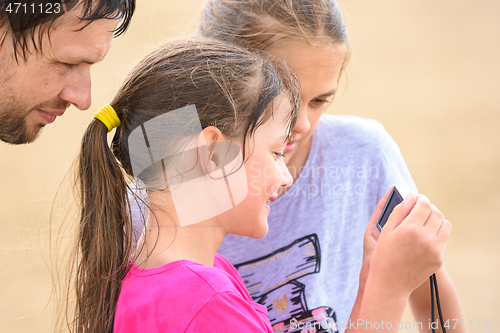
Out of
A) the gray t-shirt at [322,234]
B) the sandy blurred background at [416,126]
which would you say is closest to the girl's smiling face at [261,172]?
the gray t-shirt at [322,234]

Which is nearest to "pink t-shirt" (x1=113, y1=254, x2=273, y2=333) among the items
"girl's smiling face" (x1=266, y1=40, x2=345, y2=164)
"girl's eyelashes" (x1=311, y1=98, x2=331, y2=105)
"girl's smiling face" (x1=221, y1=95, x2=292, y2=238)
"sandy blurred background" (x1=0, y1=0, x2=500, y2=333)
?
"girl's smiling face" (x1=221, y1=95, x2=292, y2=238)

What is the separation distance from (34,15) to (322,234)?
103 cm

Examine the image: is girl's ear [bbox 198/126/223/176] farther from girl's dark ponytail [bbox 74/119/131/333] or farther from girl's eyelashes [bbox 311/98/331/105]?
girl's eyelashes [bbox 311/98/331/105]

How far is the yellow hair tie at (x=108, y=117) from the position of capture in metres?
1.10

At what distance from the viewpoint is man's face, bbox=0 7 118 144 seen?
1.09 metres

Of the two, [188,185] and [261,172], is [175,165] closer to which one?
[188,185]

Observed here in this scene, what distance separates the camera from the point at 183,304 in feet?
3.05

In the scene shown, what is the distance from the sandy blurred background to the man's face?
0.41ft

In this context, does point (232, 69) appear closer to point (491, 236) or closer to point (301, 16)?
point (301, 16)

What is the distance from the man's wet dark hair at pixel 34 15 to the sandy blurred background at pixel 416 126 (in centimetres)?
22

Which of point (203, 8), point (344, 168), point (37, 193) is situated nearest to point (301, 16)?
point (203, 8)

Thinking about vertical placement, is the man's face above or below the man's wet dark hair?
below

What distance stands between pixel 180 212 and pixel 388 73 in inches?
241

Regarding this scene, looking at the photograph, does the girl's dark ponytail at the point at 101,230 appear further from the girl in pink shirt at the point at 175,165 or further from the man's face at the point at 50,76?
the man's face at the point at 50,76
